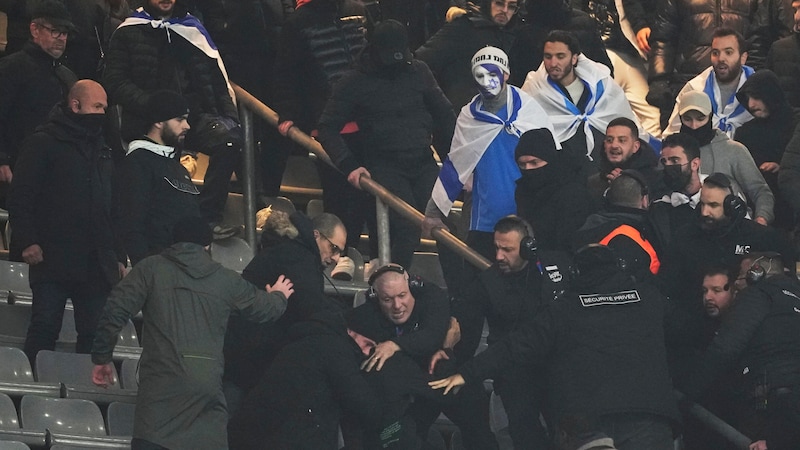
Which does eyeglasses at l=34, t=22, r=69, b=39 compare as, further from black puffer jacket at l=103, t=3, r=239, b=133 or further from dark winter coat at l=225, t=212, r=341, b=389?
dark winter coat at l=225, t=212, r=341, b=389

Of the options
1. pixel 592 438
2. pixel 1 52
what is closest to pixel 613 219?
pixel 592 438

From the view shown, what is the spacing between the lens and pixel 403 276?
1012 centimetres

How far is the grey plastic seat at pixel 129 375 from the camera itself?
410 inches

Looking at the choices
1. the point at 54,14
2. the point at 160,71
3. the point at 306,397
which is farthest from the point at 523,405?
the point at 54,14

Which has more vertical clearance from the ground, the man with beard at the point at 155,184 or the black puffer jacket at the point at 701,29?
the man with beard at the point at 155,184

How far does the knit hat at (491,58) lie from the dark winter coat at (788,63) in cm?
210

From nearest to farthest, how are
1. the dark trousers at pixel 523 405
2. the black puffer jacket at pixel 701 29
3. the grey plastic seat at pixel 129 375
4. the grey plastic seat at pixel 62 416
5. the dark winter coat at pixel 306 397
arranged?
the dark winter coat at pixel 306 397
the grey plastic seat at pixel 62 416
the dark trousers at pixel 523 405
the grey plastic seat at pixel 129 375
the black puffer jacket at pixel 701 29

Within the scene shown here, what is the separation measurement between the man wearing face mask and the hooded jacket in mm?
1966

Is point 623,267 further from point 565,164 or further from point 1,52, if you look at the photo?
point 1,52

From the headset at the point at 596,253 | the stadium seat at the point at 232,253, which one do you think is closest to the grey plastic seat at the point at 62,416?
the stadium seat at the point at 232,253

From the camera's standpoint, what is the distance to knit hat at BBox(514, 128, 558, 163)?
34.7 feet

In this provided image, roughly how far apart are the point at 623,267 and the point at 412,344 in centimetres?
111

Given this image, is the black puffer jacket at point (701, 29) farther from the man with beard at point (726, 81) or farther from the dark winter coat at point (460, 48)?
the dark winter coat at point (460, 48)

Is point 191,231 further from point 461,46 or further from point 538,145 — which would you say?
point 461,46
